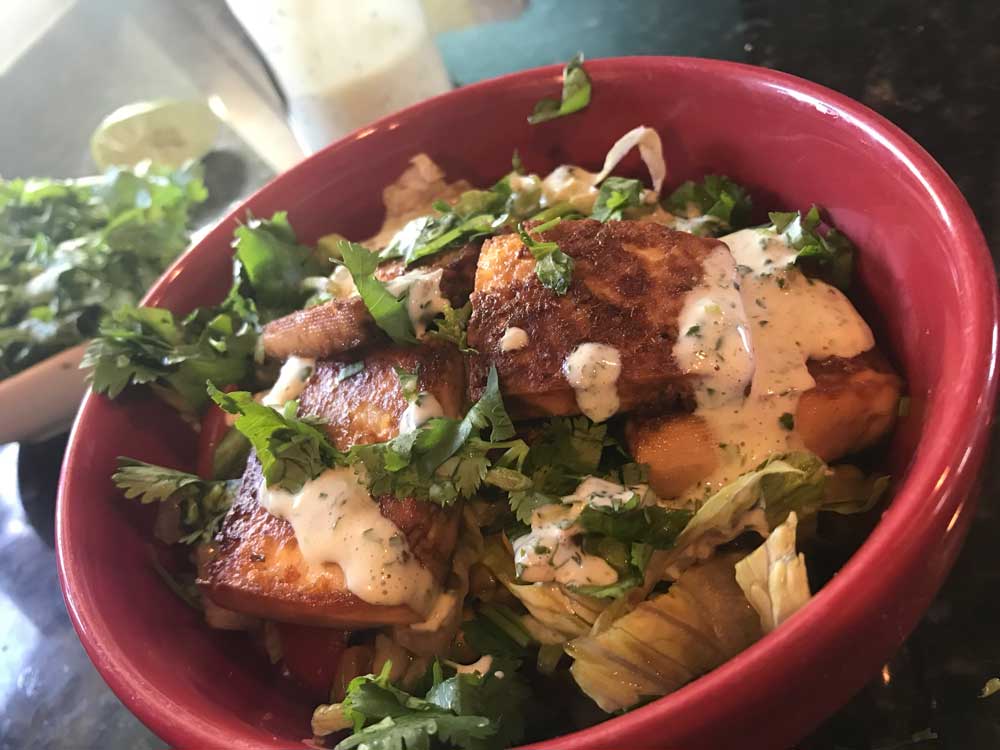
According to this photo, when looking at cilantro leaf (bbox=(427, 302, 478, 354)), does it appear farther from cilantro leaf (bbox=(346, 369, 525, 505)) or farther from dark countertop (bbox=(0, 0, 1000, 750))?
dark countertop (bbox=(0, 0, 1000, 750))

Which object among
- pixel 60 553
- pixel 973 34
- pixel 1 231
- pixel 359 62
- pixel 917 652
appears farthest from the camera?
pixel 1 231

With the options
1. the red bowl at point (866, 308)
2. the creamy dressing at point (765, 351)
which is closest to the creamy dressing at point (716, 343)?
the creamy dressing at point (765, 351)

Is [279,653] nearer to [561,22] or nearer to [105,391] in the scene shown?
[105,391]

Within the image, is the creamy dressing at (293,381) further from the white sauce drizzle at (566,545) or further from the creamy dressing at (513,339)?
the white sauce drizzle at (566,545)

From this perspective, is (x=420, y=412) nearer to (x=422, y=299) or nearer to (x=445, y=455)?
(x=445, y=455)

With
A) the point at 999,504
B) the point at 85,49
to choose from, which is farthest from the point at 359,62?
the point at 85,49

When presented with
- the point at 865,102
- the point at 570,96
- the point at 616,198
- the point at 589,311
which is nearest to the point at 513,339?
the point at 589,311
